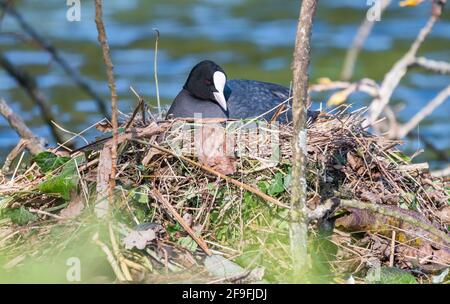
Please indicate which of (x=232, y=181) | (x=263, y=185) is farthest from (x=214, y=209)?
(x=263, y=185)

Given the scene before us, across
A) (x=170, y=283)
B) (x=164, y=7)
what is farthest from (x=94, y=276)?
(x=164, y=7)

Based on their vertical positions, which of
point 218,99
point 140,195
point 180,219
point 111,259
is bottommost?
point 111,259

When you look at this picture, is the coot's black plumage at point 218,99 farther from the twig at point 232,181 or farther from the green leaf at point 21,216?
the green leaf at point 21,216

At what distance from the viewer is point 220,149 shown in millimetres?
5035

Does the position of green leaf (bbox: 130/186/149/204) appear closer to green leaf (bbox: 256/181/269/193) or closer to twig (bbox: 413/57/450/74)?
green leaf (bbox: 256/181/269/193)

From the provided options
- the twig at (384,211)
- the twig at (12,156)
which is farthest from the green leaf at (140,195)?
the twig at (12,156)

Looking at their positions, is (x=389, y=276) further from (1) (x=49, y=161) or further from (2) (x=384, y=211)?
(1) (x=49, y=161)

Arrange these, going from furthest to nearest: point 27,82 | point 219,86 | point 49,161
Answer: point 27,82, point 219,86, point 49,161

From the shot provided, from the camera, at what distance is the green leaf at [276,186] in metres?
4.87

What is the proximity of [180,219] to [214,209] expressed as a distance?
20 centimetres

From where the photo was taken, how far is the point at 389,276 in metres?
4.56

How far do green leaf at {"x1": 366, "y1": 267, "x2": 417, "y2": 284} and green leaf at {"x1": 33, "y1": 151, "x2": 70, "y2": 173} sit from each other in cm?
169

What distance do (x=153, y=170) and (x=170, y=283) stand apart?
84cm

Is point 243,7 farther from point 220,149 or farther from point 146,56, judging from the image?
point 220,149
